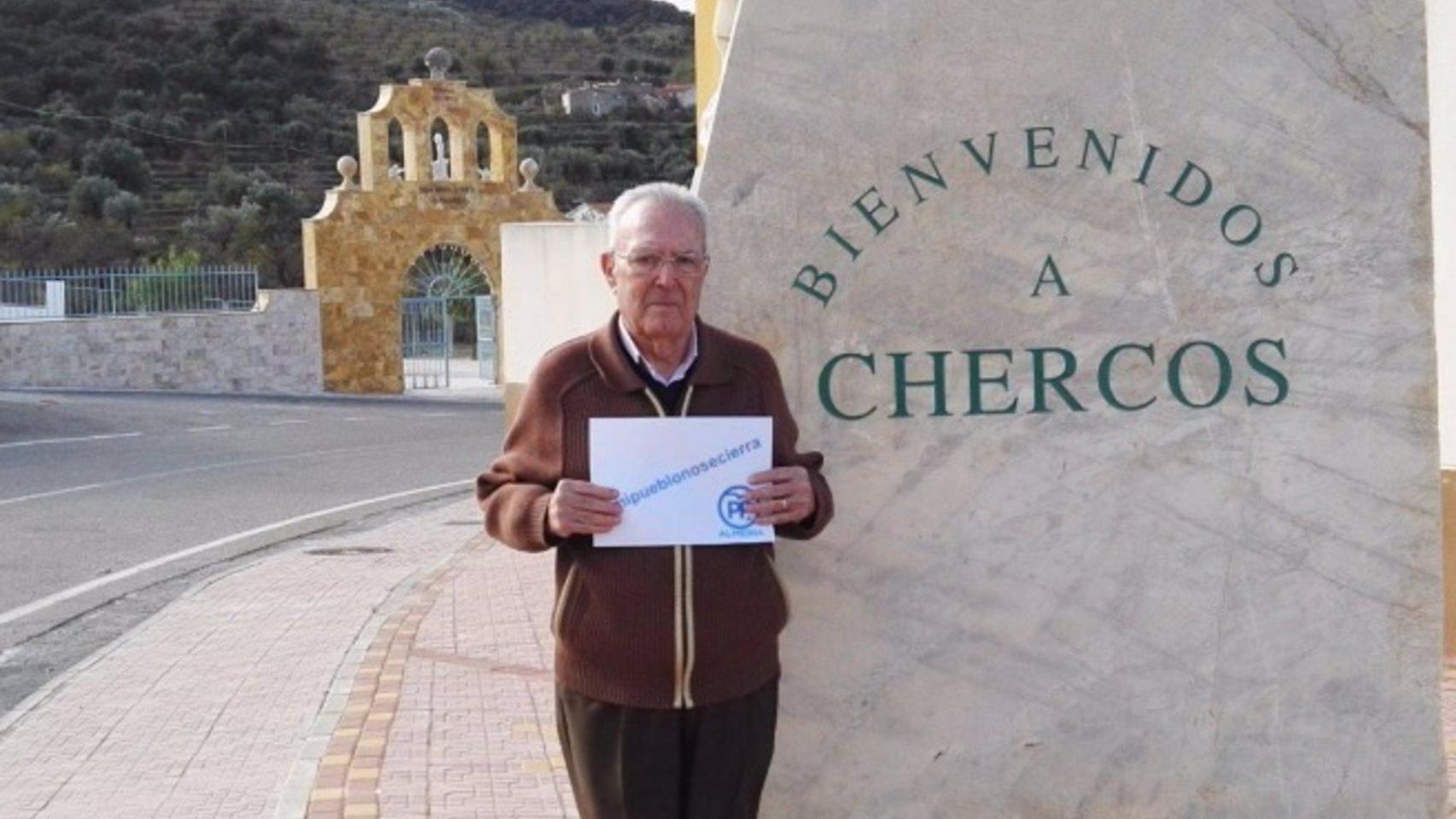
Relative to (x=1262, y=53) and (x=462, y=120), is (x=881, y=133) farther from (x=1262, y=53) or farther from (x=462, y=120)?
(x=462, y=120)

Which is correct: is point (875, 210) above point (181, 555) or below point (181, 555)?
above

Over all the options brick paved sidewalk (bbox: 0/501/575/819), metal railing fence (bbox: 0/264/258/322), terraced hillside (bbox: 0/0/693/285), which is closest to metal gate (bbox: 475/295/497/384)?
metal railing fence (bbox: 0/264/258/322)

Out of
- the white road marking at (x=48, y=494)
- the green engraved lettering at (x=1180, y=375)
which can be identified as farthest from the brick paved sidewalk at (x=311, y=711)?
the white road marking at (x=48, y=494)

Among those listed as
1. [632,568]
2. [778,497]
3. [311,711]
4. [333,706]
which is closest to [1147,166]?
[778,497]

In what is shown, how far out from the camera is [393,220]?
34.3m

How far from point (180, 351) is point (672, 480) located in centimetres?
3069

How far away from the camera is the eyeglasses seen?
355 centimetres

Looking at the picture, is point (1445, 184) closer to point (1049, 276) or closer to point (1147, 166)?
point (1147, 166)

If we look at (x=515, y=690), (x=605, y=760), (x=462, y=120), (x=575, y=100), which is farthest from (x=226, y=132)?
(x=605, y=760)

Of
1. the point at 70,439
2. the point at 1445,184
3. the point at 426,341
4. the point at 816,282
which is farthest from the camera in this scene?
the point at 426,341

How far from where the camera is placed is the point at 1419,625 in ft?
15.4

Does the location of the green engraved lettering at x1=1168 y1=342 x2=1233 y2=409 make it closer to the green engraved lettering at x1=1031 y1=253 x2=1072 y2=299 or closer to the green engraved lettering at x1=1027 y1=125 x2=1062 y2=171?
the green engraved lettering at x1=1031 y1=253 x2=1072 y2=299

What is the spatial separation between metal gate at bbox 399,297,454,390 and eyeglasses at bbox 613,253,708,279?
31.2m

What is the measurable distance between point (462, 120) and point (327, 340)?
173 inches
